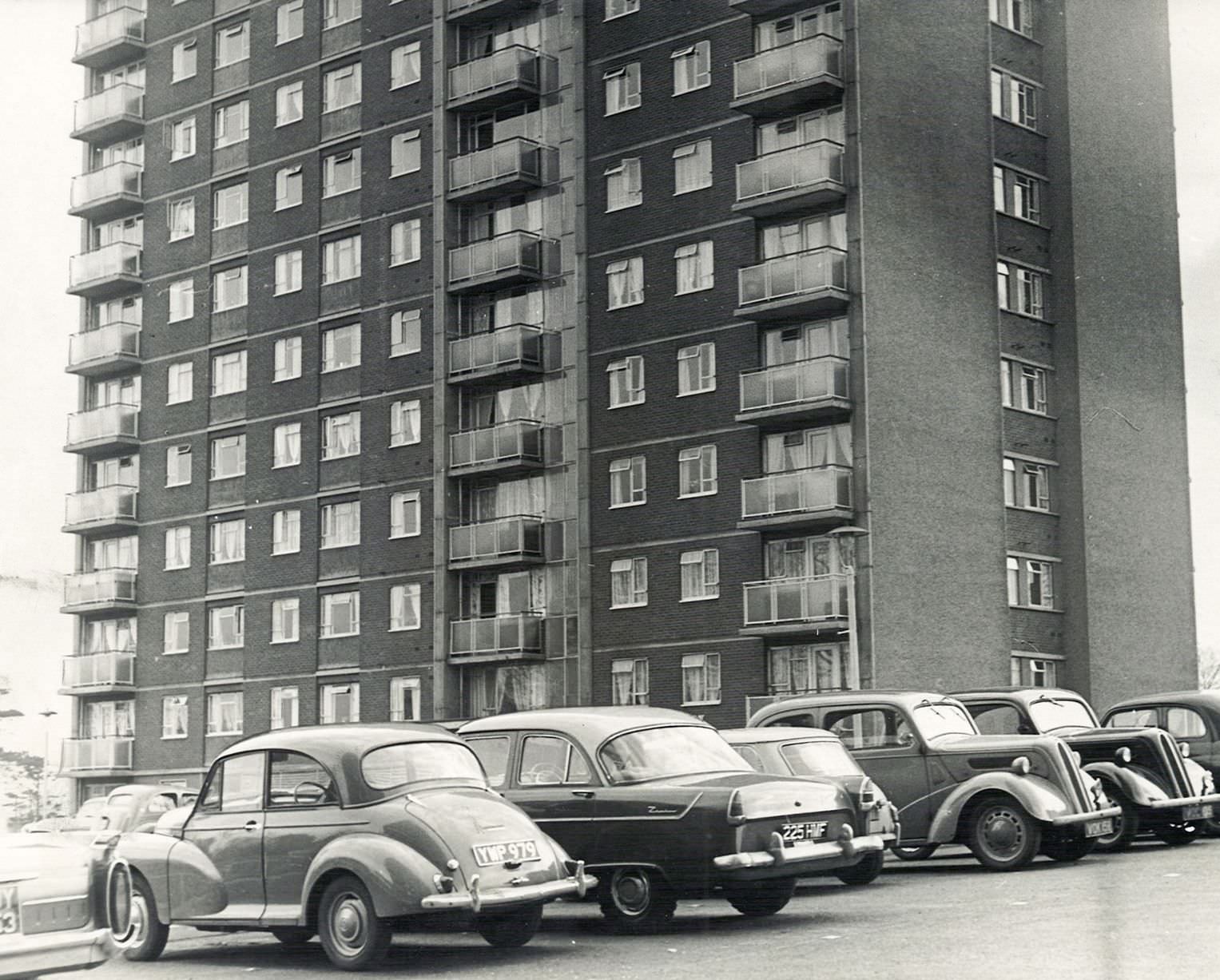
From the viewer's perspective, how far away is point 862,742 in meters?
21.2

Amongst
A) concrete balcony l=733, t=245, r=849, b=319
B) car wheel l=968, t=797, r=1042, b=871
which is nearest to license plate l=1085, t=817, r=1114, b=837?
car wheel l=968, t=797, r=1042, b=871

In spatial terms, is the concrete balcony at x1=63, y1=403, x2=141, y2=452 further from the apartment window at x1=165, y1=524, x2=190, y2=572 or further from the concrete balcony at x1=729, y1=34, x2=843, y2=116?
the concrete balcony at x1=729, y1=34, x2=843, y2=116

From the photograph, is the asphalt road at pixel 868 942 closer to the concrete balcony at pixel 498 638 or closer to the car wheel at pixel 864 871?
the car wheel at pixel 864 871

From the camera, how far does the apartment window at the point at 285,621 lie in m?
53.8

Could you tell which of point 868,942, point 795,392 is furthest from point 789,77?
point 868,942

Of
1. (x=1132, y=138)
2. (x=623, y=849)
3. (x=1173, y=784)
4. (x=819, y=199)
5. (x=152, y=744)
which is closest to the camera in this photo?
(x=623, y=849)

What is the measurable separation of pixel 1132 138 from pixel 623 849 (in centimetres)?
4008

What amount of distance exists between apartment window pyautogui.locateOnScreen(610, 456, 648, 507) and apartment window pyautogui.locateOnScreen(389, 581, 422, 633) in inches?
284

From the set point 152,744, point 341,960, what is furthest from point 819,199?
point 341,960

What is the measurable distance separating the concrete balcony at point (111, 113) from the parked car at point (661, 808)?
1870 inches

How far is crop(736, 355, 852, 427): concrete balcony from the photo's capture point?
41.9 meters

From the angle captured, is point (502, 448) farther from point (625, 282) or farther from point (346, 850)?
point (346, 850)

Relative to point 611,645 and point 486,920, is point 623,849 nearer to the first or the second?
point 486,920

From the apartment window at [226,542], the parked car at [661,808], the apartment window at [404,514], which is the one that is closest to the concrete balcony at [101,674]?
the apartment window at [226,542]
